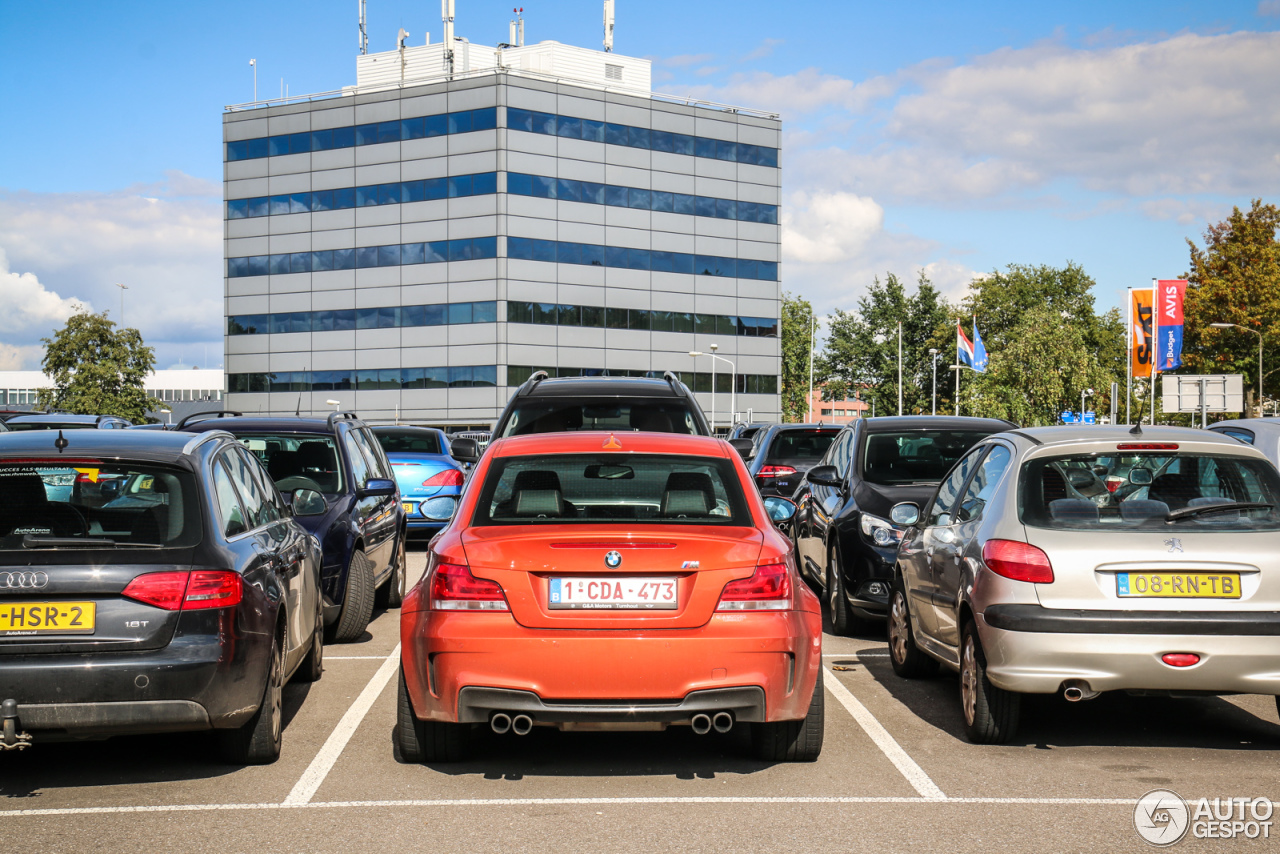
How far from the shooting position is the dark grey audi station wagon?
4871 mm

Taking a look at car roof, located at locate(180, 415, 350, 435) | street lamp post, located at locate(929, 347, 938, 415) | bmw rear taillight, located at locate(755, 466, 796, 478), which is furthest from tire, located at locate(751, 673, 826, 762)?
street lamp post, located at locate(929, 347, 938, 415)

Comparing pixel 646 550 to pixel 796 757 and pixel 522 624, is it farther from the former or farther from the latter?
pixel 796 757

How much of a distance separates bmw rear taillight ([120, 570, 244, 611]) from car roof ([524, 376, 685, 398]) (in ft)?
16.8

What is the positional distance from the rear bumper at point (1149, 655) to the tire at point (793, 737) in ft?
3.12

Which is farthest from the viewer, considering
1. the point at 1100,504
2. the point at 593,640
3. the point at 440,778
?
the point at 1100,504

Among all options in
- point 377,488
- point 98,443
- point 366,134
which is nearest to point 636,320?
point 366,134

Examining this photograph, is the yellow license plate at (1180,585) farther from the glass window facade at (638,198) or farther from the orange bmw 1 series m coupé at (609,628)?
the glass window facade at (638,198)

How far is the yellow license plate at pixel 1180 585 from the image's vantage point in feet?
18.4

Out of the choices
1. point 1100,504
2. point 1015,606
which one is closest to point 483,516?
point 1015,606

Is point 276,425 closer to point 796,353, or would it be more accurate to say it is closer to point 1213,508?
point 1213,508

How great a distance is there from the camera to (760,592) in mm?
5086

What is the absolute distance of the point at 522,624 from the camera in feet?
16.4

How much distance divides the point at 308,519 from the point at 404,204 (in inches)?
2482

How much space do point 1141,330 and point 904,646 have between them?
3818 centimetres
